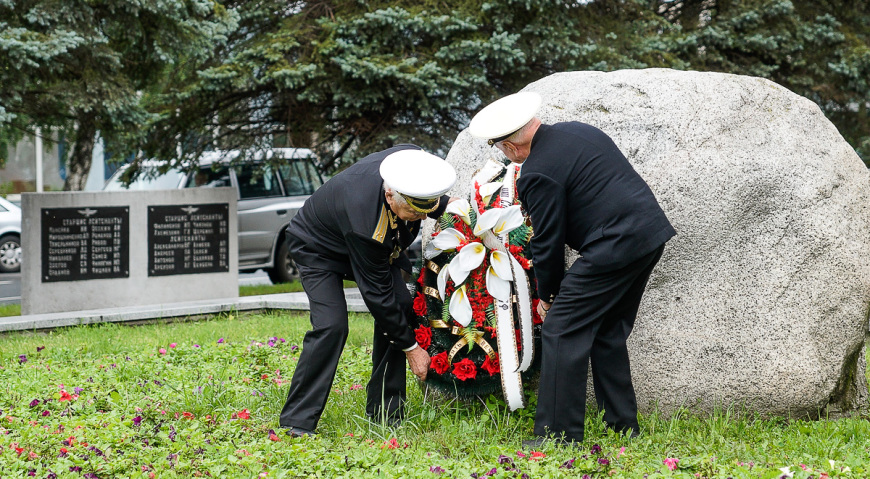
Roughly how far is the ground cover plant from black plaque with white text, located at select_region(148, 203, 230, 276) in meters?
3.25

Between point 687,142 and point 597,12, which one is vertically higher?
point 597,12

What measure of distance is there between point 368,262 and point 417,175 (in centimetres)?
48

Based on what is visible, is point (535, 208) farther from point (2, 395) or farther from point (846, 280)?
point (2, 395)

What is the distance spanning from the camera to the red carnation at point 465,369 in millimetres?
4465

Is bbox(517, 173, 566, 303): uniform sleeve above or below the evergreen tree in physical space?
below

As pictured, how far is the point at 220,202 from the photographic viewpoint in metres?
9.48

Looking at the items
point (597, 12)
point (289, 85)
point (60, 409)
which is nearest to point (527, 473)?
point (60, 409)

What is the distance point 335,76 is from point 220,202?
6.33 feet

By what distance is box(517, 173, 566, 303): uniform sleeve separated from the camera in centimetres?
388

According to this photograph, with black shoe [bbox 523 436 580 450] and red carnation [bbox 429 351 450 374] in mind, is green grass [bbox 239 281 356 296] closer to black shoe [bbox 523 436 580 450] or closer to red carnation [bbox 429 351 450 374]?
red carnation [bbox 429 351 450 374]

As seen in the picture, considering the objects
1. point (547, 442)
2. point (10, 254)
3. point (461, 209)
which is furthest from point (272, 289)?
point (547, 442)

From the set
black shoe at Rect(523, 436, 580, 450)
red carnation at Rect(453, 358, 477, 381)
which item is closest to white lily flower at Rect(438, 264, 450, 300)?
red carnation at Rect(453, 358, 477, 381)

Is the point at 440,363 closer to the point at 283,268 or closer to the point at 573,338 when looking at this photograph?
the point at 573,338

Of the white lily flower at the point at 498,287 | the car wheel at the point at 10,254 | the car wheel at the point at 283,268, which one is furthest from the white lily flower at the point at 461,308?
the car wheel at the point at 10,254
